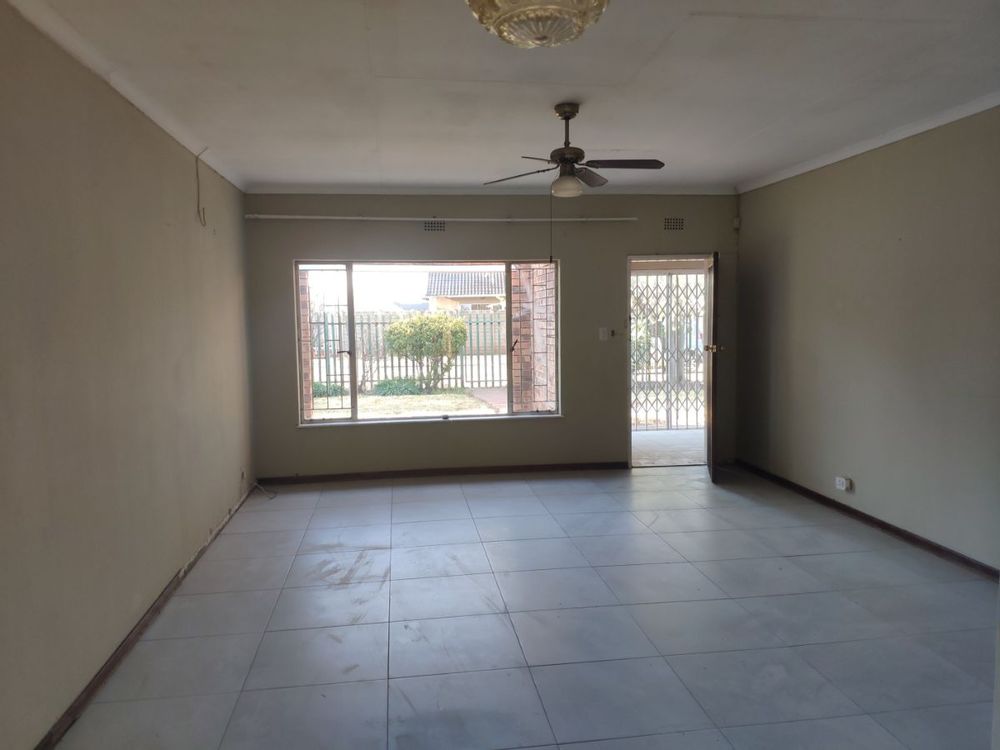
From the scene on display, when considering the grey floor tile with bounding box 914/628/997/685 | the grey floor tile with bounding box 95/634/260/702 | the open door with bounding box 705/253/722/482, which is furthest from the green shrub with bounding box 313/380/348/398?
the grey floor tile with bounding box 914/628/997/685

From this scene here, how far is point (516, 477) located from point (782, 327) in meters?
2.44

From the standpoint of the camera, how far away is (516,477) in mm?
5199

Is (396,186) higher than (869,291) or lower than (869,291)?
higher

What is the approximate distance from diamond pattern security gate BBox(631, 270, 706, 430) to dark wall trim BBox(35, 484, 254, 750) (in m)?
5.49

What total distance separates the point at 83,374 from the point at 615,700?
2.26m

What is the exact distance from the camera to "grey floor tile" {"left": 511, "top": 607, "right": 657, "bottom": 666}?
2.45m

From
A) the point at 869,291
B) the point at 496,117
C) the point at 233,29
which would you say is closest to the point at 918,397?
the point at 869,291

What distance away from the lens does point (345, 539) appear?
3771 mm

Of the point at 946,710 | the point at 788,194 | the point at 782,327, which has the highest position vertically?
the point at 788,194

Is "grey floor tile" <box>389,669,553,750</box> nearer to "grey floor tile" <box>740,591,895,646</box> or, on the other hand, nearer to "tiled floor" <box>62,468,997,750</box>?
"tiled floor" <box>62,468,997,750</box>

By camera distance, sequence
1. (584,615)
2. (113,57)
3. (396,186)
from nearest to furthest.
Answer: (113,57), (584,615), (396,186)

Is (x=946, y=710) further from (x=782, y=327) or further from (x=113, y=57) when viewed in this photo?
(x=113, y=57)

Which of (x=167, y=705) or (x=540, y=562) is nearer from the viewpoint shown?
(x=167, y=705)

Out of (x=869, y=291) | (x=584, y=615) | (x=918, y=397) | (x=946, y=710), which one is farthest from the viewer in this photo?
(x=869, y=291)
